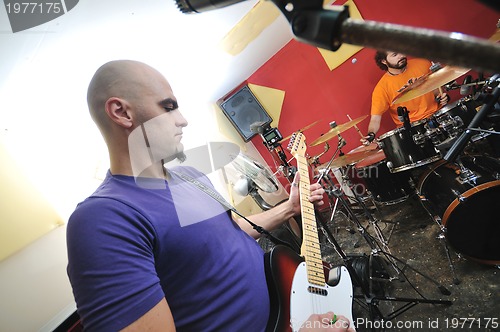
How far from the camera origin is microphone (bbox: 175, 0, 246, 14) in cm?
47

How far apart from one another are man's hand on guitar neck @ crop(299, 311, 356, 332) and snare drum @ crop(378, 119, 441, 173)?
204 cm

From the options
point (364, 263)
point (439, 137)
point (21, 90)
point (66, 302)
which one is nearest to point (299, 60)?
point (439, 137)

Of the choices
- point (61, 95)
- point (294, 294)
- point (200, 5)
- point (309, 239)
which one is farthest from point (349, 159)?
point (61, 95)

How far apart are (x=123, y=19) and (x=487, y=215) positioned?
3.43 metres

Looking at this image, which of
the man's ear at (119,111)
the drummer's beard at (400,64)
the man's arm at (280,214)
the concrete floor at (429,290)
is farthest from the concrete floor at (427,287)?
the man's ear at (119,111)

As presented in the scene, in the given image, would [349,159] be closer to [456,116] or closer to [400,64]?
[456,116]

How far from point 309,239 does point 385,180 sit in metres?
2.38

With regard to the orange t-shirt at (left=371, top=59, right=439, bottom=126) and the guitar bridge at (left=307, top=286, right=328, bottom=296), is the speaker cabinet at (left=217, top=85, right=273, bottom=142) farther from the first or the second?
the guitar bridge at (left=307, top=286, right=328, bottom=296)

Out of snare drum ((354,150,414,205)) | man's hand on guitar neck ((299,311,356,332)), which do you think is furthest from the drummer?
man's hand on guitar neck ((299,311,356,332))

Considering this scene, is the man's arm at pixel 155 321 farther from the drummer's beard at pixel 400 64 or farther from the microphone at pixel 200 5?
the drummer's beard at pixel 400 64

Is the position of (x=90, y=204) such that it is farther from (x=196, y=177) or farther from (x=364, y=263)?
(x=364, y=263)

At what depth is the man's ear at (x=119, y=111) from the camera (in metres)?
1.23

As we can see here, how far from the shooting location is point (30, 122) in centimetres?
266

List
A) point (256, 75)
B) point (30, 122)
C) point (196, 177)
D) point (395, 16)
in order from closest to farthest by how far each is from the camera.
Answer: point (196, 177) < point (30, 122) < point (395, 16) < point (256, 75)
